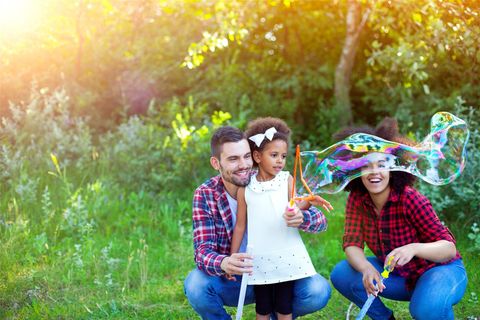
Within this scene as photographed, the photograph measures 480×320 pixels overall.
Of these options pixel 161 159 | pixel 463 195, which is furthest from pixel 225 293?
pixel 161 159

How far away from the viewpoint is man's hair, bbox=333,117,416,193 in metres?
3.07

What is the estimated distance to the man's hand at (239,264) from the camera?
9.05 feet

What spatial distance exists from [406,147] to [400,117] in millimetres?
4092

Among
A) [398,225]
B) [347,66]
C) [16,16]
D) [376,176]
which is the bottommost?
[398,225]

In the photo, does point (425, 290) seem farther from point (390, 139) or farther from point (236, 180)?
point (236, 180)

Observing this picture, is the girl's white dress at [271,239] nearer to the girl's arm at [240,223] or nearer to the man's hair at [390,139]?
the girl's arm at [240,223]

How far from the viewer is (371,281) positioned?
2879 millimetres

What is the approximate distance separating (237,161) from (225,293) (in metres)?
0.67

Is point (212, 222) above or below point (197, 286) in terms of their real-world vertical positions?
above

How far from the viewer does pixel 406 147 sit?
10.0ft

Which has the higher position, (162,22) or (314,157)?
(162,22)

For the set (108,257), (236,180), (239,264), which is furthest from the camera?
(108,257)

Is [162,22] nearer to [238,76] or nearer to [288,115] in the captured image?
[238,76]

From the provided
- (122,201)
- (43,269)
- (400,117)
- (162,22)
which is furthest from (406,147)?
(162,22)
